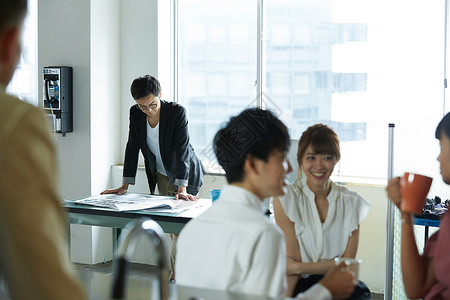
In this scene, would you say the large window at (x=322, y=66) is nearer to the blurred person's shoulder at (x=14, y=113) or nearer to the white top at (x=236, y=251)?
the white top at (x=236, y=251)

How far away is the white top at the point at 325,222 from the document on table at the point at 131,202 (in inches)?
42.5

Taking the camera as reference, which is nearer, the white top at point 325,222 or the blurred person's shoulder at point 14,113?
the blurred person's shoulder at point 14,113

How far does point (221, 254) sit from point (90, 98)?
3767 millimetres

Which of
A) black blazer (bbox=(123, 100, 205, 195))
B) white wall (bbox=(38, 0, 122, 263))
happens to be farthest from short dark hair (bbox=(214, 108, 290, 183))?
white wall (bbox=(38, 0, 122, 263))

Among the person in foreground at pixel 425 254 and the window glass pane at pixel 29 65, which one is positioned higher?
the window glass pane at pixel 29 65

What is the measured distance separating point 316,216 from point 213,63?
301 cm

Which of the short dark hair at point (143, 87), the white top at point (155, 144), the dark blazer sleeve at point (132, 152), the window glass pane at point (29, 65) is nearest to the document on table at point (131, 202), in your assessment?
the dark blazer sleeve at point (132, 152)

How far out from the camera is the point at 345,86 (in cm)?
481

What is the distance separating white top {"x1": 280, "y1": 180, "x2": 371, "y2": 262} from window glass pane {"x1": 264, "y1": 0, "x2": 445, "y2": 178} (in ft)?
7.06

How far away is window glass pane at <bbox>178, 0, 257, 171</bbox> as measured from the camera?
520 centimetres

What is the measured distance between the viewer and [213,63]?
5344mm

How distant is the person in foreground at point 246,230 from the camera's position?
1.54 m

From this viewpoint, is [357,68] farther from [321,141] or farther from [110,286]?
[110,286]

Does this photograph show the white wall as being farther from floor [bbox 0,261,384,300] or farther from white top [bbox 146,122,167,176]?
floor [bbox 0,261,384,300]
